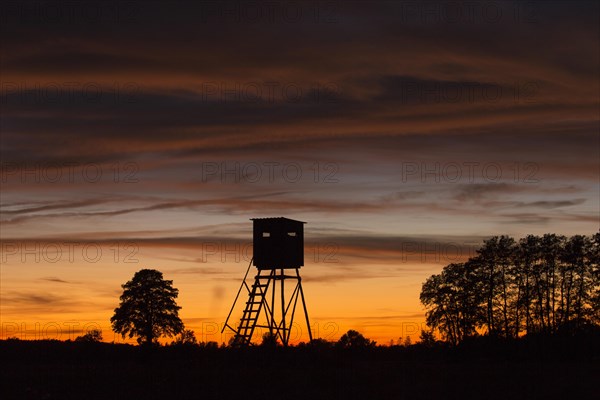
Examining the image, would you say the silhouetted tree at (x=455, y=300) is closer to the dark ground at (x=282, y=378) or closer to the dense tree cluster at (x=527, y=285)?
the dense tree cluster at (x=527, y=285)

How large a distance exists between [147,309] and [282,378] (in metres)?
29.0

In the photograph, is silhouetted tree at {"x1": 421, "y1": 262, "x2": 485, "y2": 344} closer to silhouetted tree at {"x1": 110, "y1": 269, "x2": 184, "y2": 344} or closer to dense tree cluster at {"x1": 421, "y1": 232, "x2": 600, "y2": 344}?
dense tree cluster at {"x1": 421, "y1": 232, "x2": 600, "y2": 344}

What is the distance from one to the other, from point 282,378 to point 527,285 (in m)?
37.6

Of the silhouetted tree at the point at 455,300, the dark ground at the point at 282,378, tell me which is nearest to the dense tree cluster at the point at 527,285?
the silhouetted tree at the point at 455,300

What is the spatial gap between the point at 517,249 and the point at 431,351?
49.3ft

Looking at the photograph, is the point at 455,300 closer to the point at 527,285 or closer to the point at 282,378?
the point at 527,285

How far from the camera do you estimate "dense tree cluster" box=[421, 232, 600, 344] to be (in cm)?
6969

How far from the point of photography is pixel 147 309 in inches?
2576

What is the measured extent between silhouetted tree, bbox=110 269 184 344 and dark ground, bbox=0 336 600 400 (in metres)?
15.1

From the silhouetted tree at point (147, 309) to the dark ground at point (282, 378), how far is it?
1512cm

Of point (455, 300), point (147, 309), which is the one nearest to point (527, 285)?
point (455, 300)

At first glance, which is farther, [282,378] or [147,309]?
[147,309]

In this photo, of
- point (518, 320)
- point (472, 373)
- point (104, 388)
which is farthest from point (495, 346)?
point (104, 388)

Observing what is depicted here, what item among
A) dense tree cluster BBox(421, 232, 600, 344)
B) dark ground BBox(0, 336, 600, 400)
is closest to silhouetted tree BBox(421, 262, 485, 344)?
dense tree cluster BBox(421, 232, 600, 344)
